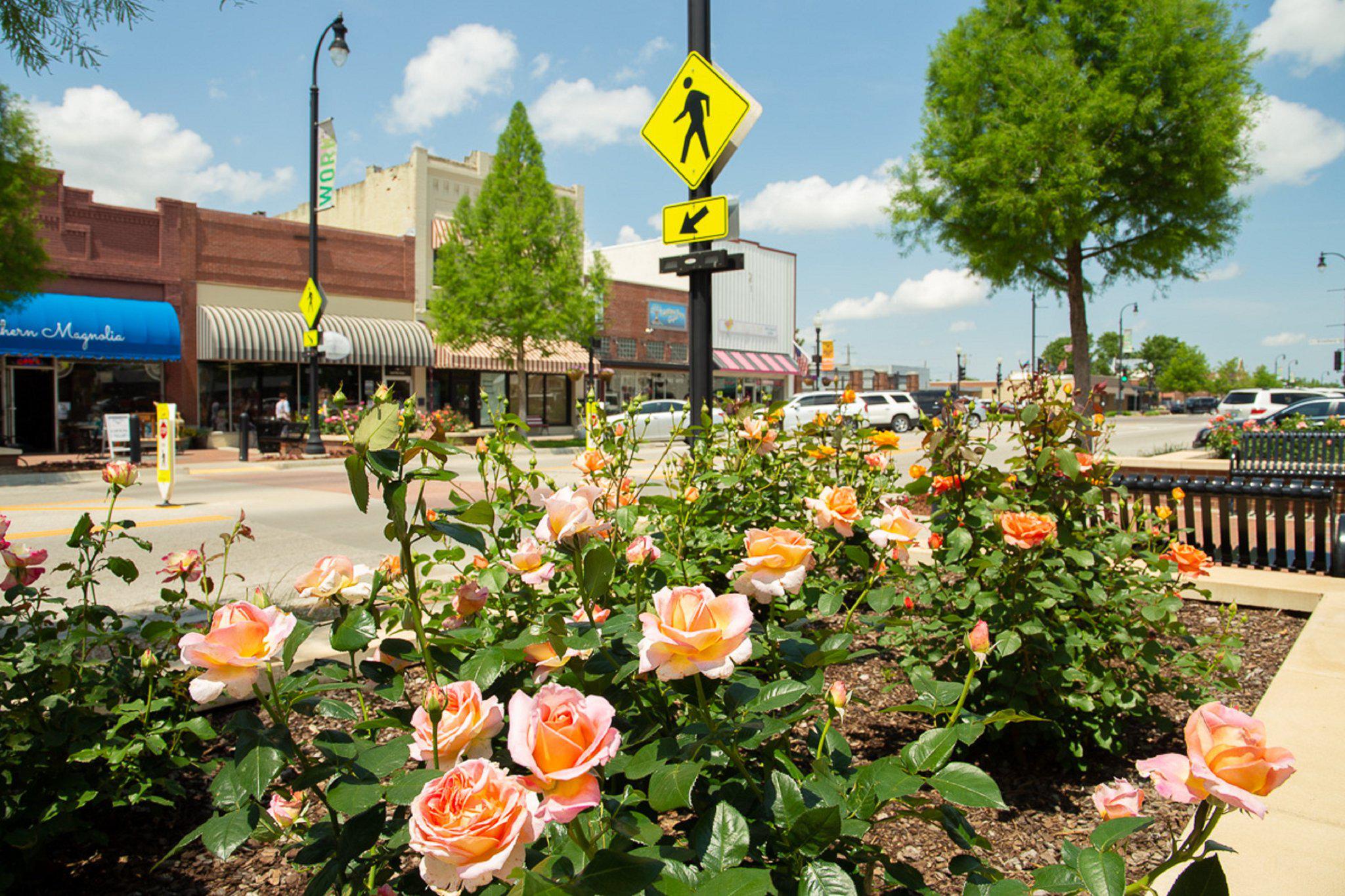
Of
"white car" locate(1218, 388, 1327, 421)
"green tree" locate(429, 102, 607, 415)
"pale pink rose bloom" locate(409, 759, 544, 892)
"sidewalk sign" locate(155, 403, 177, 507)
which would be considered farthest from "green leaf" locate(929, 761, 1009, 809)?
"white car" locate(1218, 388, 1327, 421)

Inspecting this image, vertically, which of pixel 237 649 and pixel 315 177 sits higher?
pixel 315 177

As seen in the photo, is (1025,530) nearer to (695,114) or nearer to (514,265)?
(695,114)

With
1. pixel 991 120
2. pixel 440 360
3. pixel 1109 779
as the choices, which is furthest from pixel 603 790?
pixel 440 360

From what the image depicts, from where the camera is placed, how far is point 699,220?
17.2 feet

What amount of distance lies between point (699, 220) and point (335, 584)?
403 cm

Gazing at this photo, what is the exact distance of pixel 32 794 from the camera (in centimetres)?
208

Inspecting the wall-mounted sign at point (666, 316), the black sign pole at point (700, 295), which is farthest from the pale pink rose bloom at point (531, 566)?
the wall-mounted sign at point (666, 316)

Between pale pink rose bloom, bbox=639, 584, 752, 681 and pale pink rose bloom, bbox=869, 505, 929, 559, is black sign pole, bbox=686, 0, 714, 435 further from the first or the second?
pale pink rose bloom, bbox=639, 584, 752, 681

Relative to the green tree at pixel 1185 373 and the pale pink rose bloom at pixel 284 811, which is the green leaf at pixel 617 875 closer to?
the pale pink rose bloom at pixel 284 811

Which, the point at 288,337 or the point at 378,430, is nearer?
the point at 378,430

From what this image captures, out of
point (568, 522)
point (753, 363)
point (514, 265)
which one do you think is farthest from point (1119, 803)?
point (753, 363)

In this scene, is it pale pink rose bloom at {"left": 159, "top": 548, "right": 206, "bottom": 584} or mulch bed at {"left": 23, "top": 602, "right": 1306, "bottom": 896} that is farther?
pale pink rose bloom at {"left": 159, "top": 548, "right": 206, "bottom": 584}

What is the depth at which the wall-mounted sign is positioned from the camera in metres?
41.0

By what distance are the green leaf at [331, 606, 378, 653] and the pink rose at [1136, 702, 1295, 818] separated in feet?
3.90
